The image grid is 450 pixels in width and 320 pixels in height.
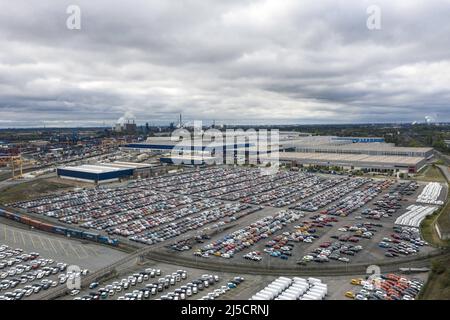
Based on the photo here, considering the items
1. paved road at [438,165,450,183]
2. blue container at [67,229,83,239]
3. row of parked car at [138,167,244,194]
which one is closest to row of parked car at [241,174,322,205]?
row of parked car at [138,167,244,194]

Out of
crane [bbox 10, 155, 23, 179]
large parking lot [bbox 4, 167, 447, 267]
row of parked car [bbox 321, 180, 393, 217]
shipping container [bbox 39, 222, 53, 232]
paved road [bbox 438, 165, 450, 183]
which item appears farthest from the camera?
crane [bbox 10, 155, 23, 179]

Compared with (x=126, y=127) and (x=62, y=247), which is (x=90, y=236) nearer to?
(x=62, y=247)

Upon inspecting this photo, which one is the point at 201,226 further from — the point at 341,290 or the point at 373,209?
the point at 373,209

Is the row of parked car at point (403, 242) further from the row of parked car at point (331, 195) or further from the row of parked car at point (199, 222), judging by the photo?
the row of parked car at point (199, 222)

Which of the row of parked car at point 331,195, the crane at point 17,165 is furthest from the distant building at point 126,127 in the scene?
the row of parked car at point 331,195

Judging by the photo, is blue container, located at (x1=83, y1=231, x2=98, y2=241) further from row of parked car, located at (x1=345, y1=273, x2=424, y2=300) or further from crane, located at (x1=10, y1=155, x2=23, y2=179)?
crane, located at (x1=10, y1=155, x2=23, y2=179)
